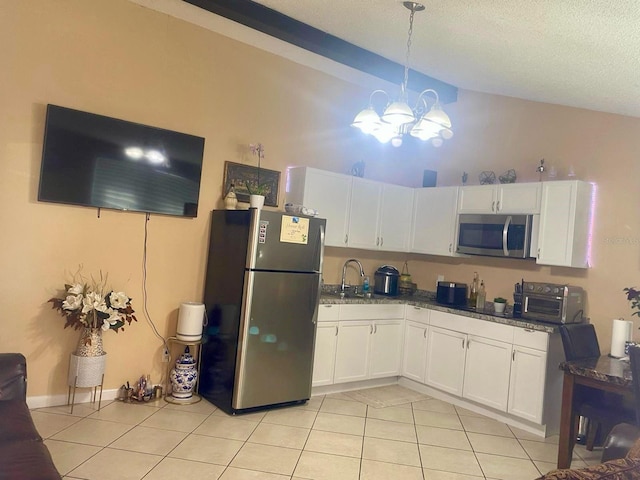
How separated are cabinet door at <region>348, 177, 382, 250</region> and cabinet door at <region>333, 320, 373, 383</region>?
2.74 ft

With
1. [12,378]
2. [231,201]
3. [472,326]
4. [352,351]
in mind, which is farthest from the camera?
[352,351]

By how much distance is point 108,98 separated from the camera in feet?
11.8

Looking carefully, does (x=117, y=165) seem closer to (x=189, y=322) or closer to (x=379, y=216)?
(x=189, y=322)

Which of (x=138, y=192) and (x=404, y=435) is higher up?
(x=138, y=192)

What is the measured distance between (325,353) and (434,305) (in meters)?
1.17

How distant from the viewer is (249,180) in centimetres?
436

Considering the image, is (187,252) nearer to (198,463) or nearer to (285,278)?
(285,278)

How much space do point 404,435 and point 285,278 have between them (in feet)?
4.87

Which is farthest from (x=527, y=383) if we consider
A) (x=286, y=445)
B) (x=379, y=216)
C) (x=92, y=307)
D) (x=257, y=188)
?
(x=92, y=307)

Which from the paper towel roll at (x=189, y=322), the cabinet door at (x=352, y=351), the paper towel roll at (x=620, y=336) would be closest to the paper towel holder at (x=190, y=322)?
the paper towel roll at (x=189, y=322)

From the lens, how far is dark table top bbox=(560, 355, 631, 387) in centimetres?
285

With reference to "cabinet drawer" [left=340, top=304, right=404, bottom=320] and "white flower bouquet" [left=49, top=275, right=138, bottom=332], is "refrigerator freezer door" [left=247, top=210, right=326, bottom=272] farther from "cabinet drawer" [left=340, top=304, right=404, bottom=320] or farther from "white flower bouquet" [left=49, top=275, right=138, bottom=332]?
"white flower bouquet" [left=49, top=275, right=138, bottom=332]

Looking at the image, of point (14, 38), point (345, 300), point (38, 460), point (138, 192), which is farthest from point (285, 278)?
point (14, 38)

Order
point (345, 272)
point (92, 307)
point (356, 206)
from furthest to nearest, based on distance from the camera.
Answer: point (345, 272)
point (356, 206)
point (92, 307)
